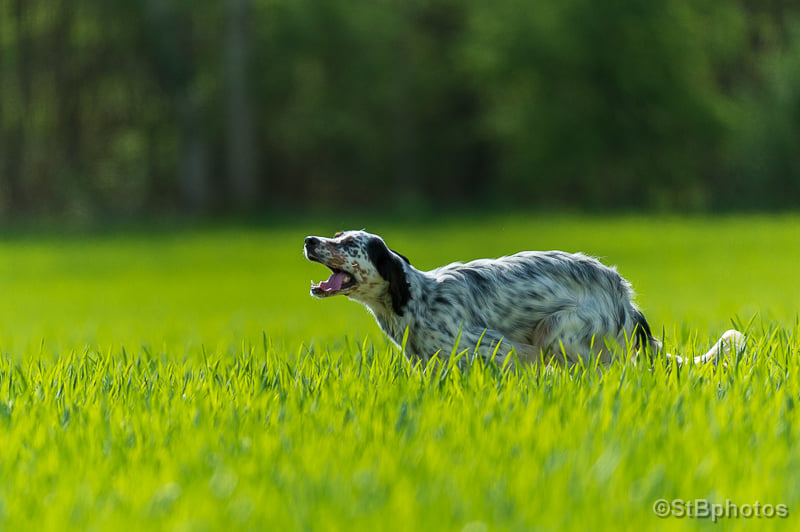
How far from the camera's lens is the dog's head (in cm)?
586

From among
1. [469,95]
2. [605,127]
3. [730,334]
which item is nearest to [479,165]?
[469,95]

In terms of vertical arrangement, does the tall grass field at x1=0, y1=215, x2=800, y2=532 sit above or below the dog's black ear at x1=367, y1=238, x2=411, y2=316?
below

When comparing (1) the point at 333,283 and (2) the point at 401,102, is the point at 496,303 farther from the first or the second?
(2) the point at 401,102

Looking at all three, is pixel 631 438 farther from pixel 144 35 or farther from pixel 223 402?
pixel 144 35

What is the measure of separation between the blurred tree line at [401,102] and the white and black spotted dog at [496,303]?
32396 mm

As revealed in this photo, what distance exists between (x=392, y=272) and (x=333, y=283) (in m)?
0.37

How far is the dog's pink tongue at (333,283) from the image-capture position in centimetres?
582

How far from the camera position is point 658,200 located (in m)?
44.6

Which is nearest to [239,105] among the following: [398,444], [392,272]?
[392,272]

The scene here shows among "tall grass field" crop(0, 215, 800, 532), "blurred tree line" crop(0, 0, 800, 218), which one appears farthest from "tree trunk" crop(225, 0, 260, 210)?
"tall grass field" crop(0, 215, 800, 532)

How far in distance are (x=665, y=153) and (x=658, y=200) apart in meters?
2.20

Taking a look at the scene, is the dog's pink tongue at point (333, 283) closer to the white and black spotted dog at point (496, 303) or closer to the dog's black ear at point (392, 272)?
the white and black spotted dog at point (496, 303)

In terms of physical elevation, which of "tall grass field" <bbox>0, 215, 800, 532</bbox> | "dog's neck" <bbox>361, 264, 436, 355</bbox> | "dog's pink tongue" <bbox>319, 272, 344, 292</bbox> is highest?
"dog's pink tongue" <bbox>319, 272, 344, 292</bbox>

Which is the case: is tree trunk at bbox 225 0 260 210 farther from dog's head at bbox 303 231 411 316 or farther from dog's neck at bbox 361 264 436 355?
dog's head at bbox 303 231 411 316
